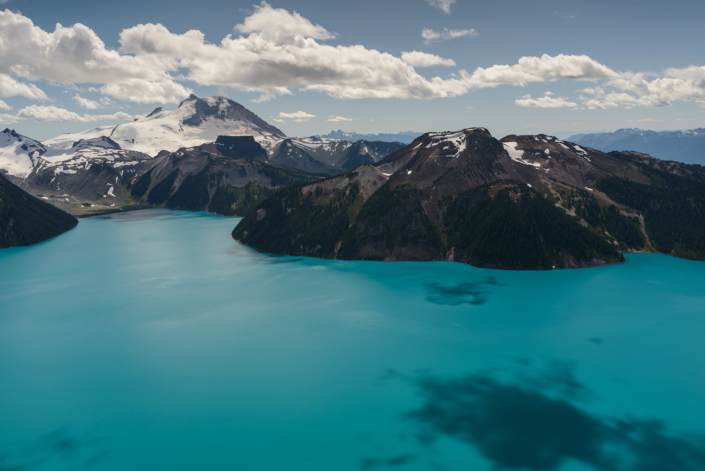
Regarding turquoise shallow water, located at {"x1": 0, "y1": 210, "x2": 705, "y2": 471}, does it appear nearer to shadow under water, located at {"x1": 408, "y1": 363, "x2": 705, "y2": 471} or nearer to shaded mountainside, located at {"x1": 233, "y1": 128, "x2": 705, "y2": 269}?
shadow under water, located at {"x1": 408, "y1": 363, "x2": 705, "y2": 471}

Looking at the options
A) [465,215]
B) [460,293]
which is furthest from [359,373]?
[465,215]

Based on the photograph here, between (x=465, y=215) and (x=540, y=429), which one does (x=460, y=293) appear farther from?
(x=540, y=429)

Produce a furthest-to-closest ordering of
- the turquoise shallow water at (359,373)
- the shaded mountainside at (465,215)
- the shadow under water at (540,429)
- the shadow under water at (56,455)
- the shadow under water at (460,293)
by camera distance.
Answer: the shaded mountainside at (465,215) → the shadow under water at (460,293) → the turquoise shallow water at (359,373) → the shadow under water at (56,455) → the shadow under water at (540,429)

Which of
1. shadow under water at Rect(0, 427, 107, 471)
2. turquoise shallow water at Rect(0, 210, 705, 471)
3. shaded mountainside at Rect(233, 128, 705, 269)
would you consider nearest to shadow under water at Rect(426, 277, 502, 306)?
turquoise shallow water at Rect(0, 210, 705, 471)

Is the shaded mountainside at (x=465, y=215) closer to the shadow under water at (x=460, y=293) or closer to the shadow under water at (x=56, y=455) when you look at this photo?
the shadow under water at (x=460, y=293)

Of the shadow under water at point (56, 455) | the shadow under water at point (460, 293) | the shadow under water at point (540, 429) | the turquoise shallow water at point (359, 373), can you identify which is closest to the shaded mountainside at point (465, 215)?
the turquoise shallow water at point (359, 373)

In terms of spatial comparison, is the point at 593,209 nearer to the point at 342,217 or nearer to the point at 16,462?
the point at 342,217

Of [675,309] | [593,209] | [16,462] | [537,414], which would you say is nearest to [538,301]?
[675,309]
